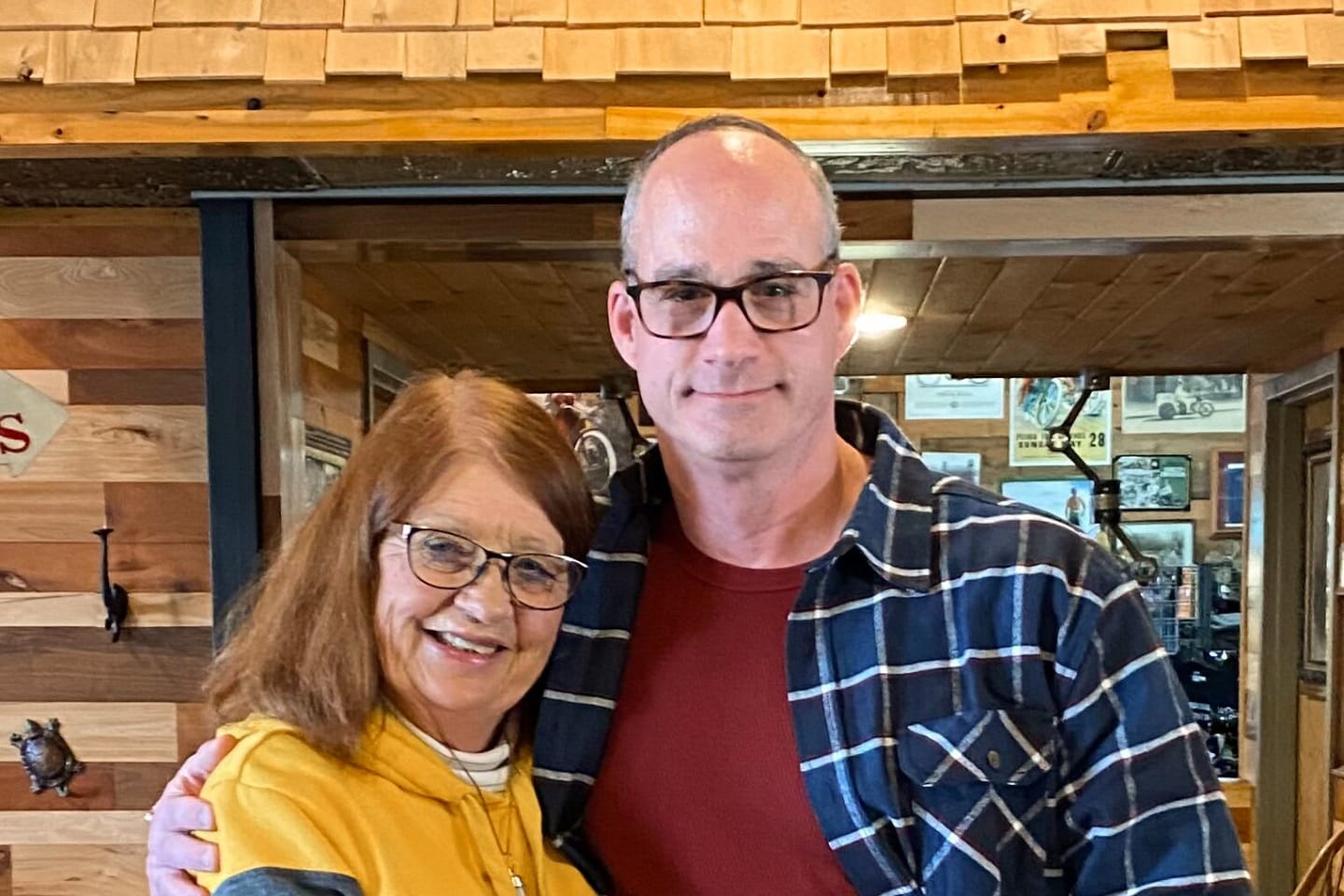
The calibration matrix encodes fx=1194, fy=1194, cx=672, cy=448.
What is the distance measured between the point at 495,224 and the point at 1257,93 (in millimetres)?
1284

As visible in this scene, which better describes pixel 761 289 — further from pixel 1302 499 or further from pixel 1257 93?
pixel 1302 499

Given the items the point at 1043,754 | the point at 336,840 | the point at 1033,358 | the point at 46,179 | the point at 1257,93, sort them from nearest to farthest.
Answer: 1. the point at 336,840
2. the point at 1043,754
3. the point at 1257,93
4. the point at 46,179
5. the point at 1033,358

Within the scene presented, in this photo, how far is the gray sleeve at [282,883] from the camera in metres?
1.03

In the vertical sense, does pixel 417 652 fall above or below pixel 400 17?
below

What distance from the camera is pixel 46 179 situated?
214 cm

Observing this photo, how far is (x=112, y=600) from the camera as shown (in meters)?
2.28

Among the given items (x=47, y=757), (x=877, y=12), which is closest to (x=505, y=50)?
(x=877, y=12)

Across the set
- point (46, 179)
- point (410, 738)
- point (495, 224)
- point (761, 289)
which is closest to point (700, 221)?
point (761, 289)

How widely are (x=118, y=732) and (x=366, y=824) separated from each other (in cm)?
144

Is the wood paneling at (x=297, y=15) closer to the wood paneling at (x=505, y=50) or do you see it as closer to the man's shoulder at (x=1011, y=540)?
the wood paneling at (x=505, y=50)

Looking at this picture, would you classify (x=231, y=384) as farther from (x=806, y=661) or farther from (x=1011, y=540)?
(x=1011, y=540)

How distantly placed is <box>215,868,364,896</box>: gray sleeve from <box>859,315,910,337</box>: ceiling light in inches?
84.4

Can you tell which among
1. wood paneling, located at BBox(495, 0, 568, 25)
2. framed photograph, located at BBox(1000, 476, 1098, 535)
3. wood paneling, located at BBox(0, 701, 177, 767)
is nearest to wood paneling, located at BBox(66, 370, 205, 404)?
wood paneling, located at BBox(0, 701, 177, 767)

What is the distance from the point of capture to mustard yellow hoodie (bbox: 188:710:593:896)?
1059 millimetres
